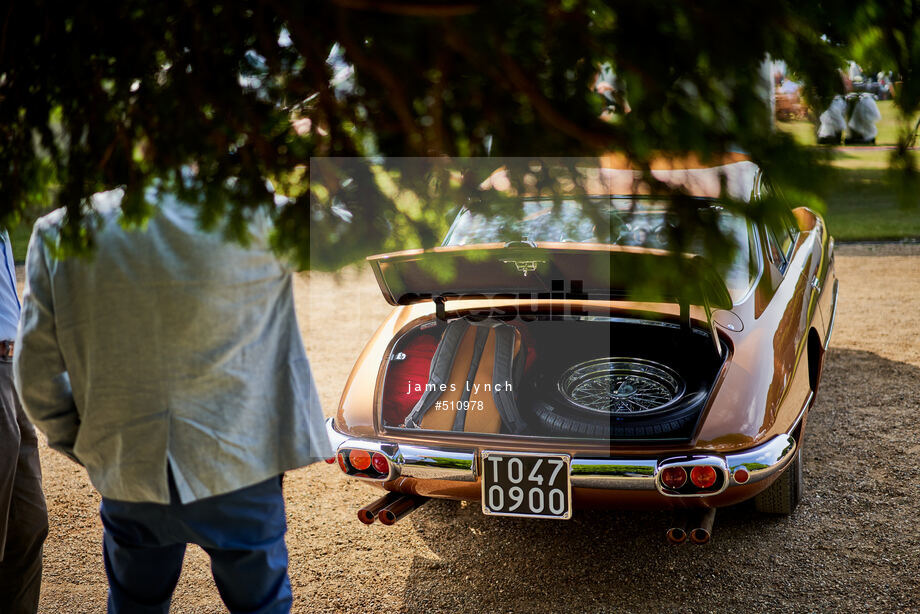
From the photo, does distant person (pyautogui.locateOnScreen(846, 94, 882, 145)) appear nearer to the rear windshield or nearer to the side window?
the rear windshield

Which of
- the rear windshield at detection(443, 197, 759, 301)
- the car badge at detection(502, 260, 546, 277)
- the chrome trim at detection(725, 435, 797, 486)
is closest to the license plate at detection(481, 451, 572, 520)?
the chrome trim at detection(725, 435, 797, 486)

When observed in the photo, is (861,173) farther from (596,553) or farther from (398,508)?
(596,553)

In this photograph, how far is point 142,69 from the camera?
61.4 inches

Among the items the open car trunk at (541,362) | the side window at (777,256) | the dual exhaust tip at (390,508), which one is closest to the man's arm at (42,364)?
the open car trunk at (541,362)

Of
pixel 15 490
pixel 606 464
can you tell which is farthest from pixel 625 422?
pixel 15 490

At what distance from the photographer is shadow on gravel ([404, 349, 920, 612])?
3.09 m

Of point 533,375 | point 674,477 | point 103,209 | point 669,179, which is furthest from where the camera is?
point 533,375

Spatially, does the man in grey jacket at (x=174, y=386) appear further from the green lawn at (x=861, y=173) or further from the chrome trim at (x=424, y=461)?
the green lawn at (x=861, y=173)

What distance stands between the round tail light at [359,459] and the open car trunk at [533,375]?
0.15 meters

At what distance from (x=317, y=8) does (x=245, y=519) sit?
151cm

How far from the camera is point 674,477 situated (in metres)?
Answer: 2.95

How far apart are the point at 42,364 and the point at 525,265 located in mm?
1737

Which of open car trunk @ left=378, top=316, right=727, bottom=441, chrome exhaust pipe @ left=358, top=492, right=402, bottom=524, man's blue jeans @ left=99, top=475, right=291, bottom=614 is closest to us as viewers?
man's blue jeans @ left=99, top=475, right=291, bottom=614

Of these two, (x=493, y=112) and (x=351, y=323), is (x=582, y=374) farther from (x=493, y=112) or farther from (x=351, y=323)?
(x=351, y=323)
